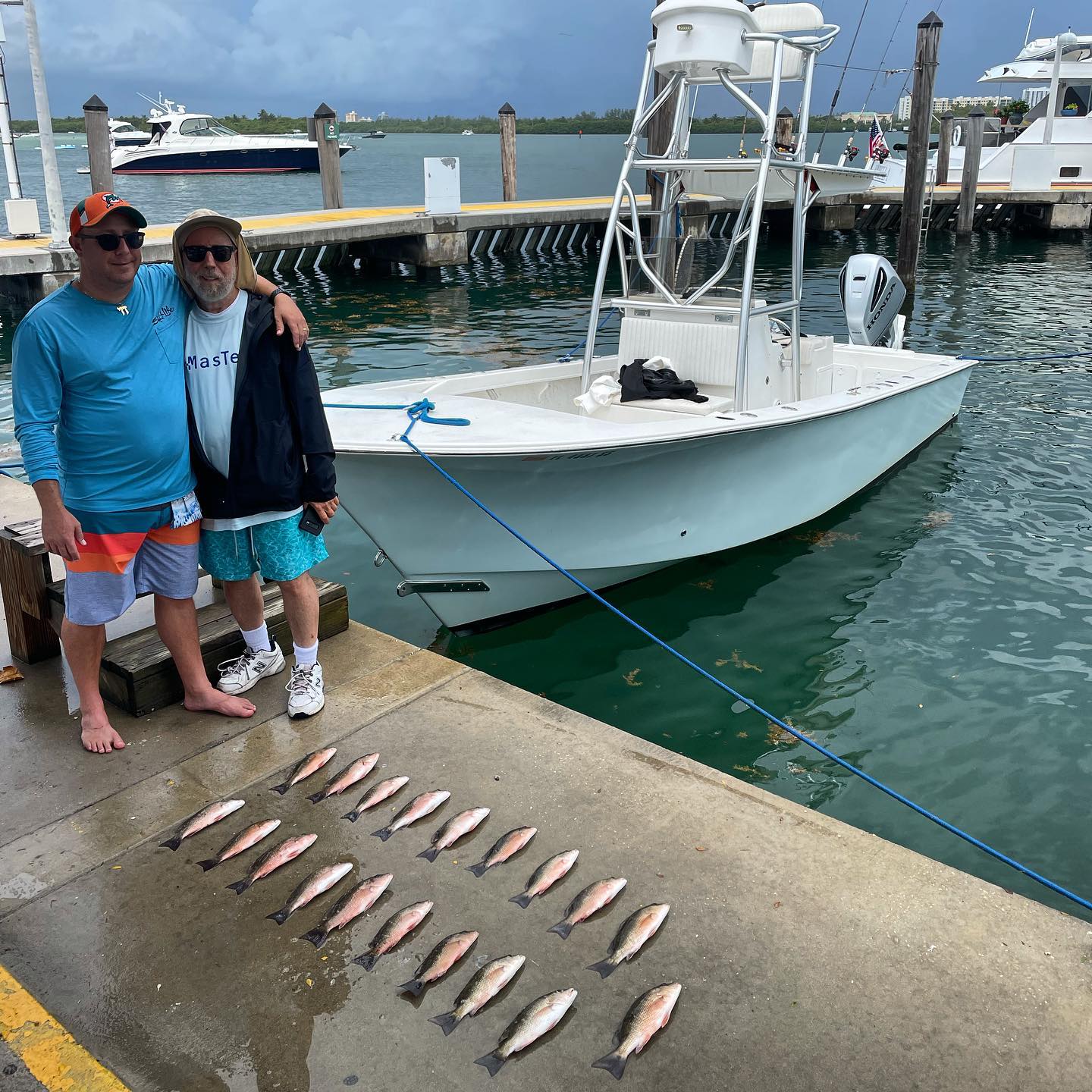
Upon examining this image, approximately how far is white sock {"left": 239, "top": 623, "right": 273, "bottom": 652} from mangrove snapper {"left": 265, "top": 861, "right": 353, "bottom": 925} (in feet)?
4.14

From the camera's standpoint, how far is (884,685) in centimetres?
566

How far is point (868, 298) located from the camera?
961 centimetres

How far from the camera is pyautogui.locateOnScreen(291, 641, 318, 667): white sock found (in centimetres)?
380

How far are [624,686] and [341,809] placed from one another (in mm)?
2663

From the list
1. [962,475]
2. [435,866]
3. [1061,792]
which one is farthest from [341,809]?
[962,475]

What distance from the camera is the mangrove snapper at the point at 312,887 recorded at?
2.82 meters

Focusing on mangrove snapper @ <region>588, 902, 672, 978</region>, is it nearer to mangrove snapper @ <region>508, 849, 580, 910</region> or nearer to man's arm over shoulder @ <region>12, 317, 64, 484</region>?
mangrove snapper @ <region>508, 849, 580, 910</region>

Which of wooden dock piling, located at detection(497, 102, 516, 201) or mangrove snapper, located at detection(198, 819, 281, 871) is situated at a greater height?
wooden dock piling, located at detection(497, 102, 516, 201)

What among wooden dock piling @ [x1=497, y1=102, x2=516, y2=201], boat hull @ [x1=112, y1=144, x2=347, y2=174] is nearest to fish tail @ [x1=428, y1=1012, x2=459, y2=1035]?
wooden dock piling @ [x1=497, y1=102, x2=516, y2=201]

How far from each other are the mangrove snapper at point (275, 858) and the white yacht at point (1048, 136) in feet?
100

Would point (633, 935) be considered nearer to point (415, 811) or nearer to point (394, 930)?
point (394, 930)

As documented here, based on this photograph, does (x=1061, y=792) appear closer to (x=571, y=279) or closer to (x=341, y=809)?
(x=341, y=809)

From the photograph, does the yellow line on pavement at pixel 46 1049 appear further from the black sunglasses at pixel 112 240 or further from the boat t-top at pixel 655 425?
the boat t-top at pixel 655 425

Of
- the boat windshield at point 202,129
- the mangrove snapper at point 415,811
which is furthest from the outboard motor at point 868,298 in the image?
the boat windshield at point 202,129
